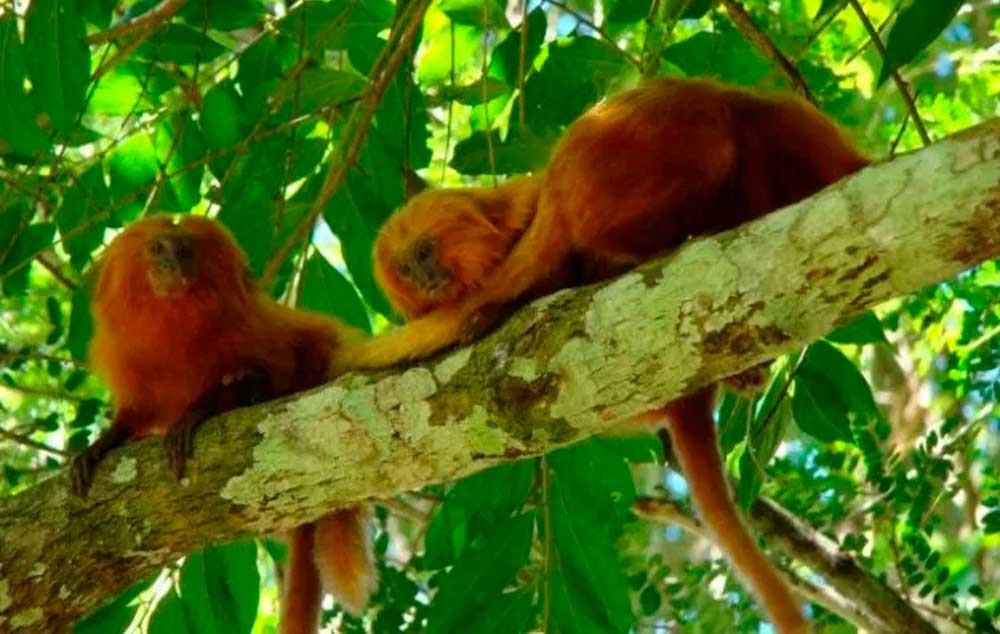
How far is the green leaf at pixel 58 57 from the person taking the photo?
13.1 feet

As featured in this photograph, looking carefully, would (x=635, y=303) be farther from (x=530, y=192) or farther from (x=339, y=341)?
(x=339, y=341)

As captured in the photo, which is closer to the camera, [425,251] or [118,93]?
[425,251]

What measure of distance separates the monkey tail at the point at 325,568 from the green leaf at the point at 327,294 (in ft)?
2.32

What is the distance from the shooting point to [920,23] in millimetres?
3121

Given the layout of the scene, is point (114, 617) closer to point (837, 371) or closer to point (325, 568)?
point (325, 568)

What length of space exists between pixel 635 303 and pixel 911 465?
10.2ft

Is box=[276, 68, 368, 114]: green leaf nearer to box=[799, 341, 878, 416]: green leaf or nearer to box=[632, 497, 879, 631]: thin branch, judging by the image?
box=[799, 341, 878, 416]: green leaf

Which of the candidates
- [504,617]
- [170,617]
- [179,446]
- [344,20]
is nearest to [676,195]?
[179,446]

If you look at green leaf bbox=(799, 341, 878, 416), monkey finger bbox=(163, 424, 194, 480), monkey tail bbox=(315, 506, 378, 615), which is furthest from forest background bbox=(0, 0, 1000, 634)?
monkey tail bbox=(315, 506, 378, 615)

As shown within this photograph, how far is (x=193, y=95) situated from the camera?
15.3ft

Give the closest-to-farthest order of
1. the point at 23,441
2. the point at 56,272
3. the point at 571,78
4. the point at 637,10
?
the point at 637,10 → the point at 571,78 → the point at 23,441 → the point at 56,272

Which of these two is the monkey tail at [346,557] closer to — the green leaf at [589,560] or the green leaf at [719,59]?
the green leaf at [589,560]

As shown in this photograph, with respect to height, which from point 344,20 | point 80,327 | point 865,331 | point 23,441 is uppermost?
point 344,20

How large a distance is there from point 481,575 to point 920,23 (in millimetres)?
1982
